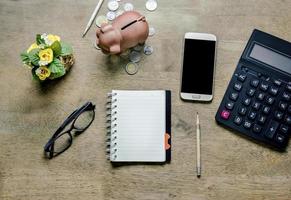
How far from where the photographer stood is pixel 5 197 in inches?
32.2

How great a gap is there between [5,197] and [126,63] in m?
0.33

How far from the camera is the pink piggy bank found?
2.59ft

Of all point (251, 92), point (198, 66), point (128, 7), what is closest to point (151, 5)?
point (128, 7)

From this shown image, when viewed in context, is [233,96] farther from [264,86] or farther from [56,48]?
[56,48]

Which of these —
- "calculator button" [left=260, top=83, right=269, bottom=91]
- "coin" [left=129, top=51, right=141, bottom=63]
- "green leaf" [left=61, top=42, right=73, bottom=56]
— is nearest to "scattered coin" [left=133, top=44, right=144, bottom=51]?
"coin" [left=129, top=51, right=141, bottom=63]

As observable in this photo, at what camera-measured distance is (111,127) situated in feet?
2.72

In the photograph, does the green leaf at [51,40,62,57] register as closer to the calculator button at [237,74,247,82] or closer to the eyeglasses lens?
the eyeglasses lens

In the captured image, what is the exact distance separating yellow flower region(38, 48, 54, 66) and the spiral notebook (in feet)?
0.43

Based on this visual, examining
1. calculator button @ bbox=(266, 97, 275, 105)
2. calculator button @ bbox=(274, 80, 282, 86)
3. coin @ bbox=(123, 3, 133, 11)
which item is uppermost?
coin @ bbox=(123, 3, 133, 11)

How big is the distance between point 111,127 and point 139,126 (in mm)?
51

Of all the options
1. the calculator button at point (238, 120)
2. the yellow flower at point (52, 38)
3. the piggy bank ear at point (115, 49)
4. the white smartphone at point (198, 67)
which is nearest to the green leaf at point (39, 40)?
the yellow flower at point (52, 38)

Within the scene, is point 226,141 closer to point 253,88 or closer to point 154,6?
point 253,88

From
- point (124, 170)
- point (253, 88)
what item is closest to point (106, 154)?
point (124, 170)

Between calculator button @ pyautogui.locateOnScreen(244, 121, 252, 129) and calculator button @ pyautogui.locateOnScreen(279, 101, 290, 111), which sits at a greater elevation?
calculator button @ pyautogui.locateOnScreen(279, 101, 290, 111)
